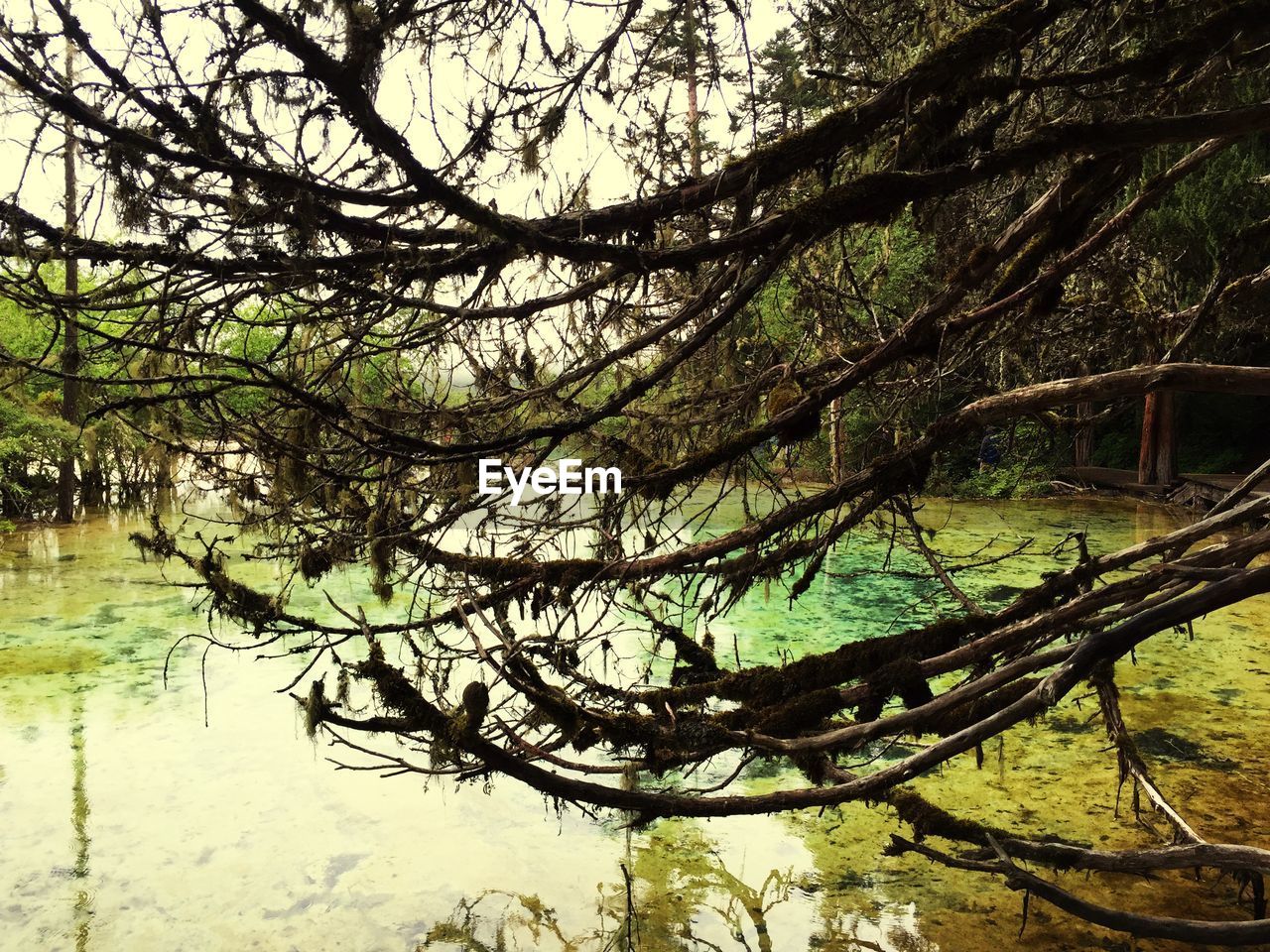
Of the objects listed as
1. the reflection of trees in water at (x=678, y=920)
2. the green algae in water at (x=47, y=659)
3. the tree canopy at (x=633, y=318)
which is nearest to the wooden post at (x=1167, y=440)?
the tree canopy at (x=633, y=318)

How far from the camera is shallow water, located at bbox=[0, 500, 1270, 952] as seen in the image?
4254 millimetres

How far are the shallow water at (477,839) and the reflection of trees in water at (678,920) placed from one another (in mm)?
12

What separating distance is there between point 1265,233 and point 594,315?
2.88 m

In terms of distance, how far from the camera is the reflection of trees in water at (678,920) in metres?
4.11

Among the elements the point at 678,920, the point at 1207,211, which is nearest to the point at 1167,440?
the point at 1207,211

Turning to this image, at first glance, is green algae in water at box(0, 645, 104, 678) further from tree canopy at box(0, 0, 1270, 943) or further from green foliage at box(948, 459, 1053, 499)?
green foliage at box(948, 459, 1053, 499)

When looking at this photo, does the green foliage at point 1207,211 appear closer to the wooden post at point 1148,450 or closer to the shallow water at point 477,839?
the wooden post at point 1148,450

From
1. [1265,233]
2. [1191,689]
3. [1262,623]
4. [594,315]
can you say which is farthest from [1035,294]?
[1262,623]

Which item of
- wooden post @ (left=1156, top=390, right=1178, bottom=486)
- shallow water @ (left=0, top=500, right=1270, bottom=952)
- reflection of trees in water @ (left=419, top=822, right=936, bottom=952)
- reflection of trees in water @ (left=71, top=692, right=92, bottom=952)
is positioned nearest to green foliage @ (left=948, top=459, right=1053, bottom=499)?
wooden post @ (left=1156, top=390, right=1178, bottom=486)

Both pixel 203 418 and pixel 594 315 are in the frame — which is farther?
pixel 594 315

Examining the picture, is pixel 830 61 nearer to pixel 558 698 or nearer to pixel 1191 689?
pixel 558 698

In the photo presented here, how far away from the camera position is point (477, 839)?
5121 millimetres

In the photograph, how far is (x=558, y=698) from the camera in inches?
104

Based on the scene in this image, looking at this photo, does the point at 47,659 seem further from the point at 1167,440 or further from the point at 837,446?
the point at 1167,440
